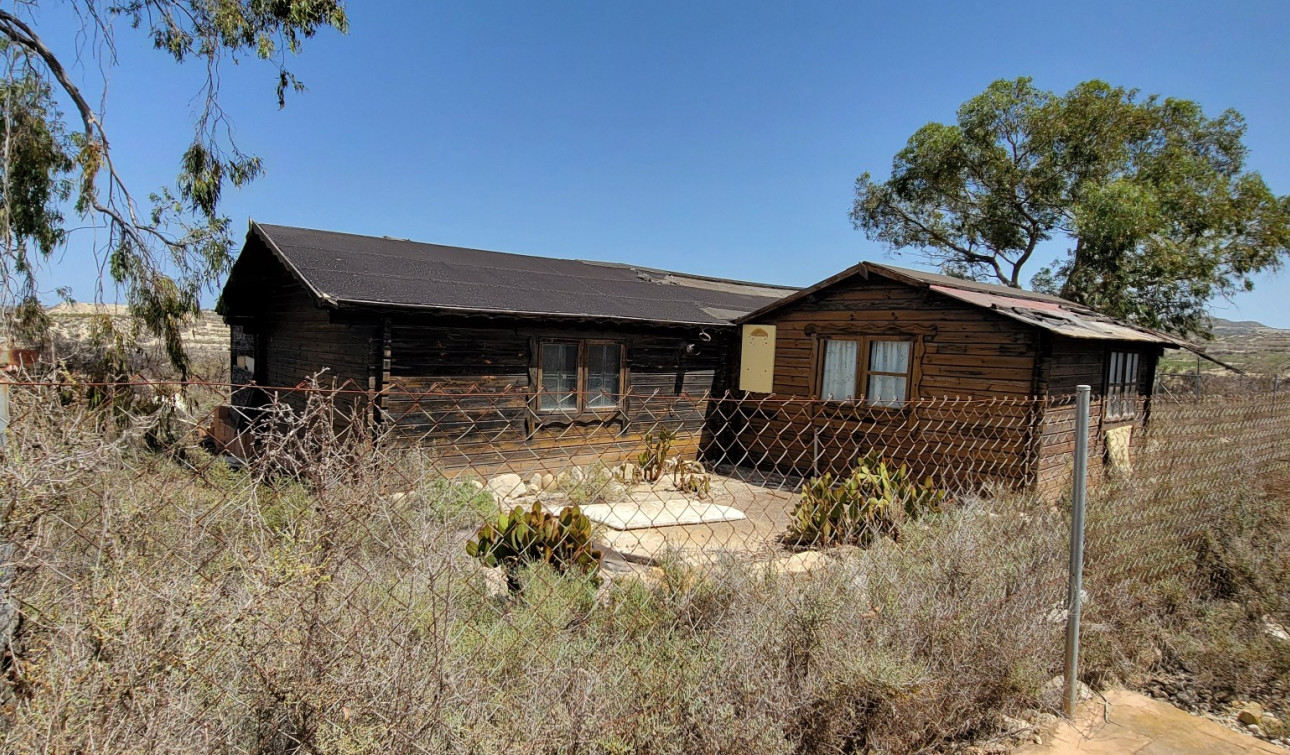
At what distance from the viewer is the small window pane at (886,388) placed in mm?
9516

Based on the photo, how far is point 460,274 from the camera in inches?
420

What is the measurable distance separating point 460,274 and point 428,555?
9.06m

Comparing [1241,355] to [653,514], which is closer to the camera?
[653,514]

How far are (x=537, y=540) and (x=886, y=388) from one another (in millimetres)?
7313

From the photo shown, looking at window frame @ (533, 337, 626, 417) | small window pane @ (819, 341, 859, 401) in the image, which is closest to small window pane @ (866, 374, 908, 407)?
small window pane @ (819, 341, 859, 401)

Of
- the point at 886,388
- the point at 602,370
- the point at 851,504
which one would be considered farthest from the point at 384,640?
the point at 886,388

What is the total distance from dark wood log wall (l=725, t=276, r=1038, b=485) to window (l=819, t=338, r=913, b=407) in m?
0.15

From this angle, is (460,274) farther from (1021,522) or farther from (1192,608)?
(1192,608)

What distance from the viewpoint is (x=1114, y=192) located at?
1662 cm

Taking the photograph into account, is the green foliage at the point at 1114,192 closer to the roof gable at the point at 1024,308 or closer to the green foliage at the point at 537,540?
the roof gable at the point at 1024,308

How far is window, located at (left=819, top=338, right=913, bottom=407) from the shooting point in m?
9.54

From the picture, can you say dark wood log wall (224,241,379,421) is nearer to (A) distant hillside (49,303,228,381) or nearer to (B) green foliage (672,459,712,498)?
(A) distant hillside (49,303,228,381)

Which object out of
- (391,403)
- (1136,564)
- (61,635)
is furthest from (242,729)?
(391,403)

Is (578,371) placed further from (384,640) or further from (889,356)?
(384,640)
